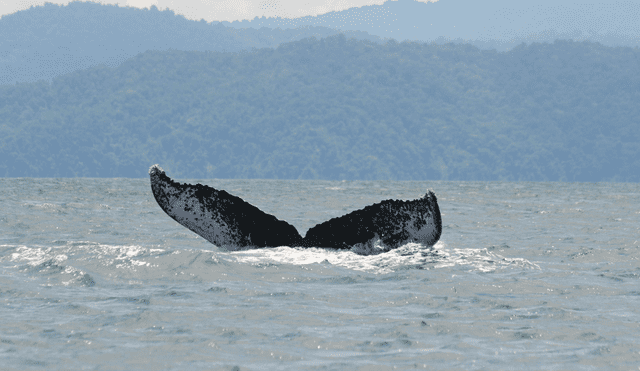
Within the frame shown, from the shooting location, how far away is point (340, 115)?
116m

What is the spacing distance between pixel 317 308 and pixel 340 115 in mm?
110297

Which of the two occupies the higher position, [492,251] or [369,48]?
[369,48]

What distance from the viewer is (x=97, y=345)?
5422 mm

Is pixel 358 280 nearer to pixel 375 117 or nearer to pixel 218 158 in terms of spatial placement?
pixel 218 158

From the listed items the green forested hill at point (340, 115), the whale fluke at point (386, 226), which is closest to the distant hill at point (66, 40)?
the green forested hill at point (340, 115)

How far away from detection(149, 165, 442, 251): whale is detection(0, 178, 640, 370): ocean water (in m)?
0.18

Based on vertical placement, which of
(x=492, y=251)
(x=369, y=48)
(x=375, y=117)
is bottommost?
(x=492, y=251)

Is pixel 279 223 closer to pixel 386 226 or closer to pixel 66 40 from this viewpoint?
pixel 386 226

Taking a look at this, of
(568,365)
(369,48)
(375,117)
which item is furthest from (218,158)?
(568,365)

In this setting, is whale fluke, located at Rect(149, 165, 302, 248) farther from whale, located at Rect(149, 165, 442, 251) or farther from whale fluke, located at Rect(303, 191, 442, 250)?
whale fluke, located at Rect(303, 191, 442, 250)

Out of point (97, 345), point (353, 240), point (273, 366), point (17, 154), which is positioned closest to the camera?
point (273, 366)

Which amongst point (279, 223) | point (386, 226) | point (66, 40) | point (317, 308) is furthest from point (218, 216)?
point (66, 40)

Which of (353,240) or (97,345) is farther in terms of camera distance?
(353,240)

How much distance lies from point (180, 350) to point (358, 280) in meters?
3.33
